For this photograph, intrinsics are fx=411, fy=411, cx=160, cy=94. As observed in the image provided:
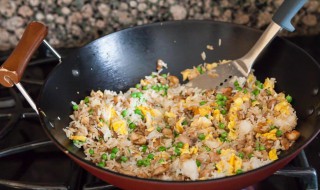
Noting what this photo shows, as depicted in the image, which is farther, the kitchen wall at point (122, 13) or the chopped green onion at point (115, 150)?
the kitchen wall at point (122, 13)

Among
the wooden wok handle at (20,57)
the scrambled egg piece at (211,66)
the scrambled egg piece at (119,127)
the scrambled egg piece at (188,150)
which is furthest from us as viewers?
the scrambled egg piece at (211,66)

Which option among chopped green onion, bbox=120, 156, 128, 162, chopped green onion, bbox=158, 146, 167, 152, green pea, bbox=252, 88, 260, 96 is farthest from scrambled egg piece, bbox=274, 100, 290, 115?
chopped green onion, bbox=120, 156, 128, 162

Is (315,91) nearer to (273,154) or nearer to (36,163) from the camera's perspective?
(273,154)

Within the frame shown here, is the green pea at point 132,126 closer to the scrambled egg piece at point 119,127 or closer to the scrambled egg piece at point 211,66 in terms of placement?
the scrambled egg piece at point 119,127

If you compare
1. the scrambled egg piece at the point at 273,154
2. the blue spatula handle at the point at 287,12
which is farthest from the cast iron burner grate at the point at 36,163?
the blue spatula handle at the point at 287,12

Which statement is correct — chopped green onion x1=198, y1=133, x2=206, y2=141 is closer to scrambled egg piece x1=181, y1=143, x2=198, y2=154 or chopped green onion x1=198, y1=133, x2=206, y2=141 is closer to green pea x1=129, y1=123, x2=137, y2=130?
scrambled egg piece x1=181, y1=143, x2=198, y2=154

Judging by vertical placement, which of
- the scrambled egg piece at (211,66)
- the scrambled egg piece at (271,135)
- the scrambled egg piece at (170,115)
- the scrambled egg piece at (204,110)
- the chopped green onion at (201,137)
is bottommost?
the scrambled egg piece at (170,115)

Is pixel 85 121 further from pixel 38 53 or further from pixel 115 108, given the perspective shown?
pixel 38 53
